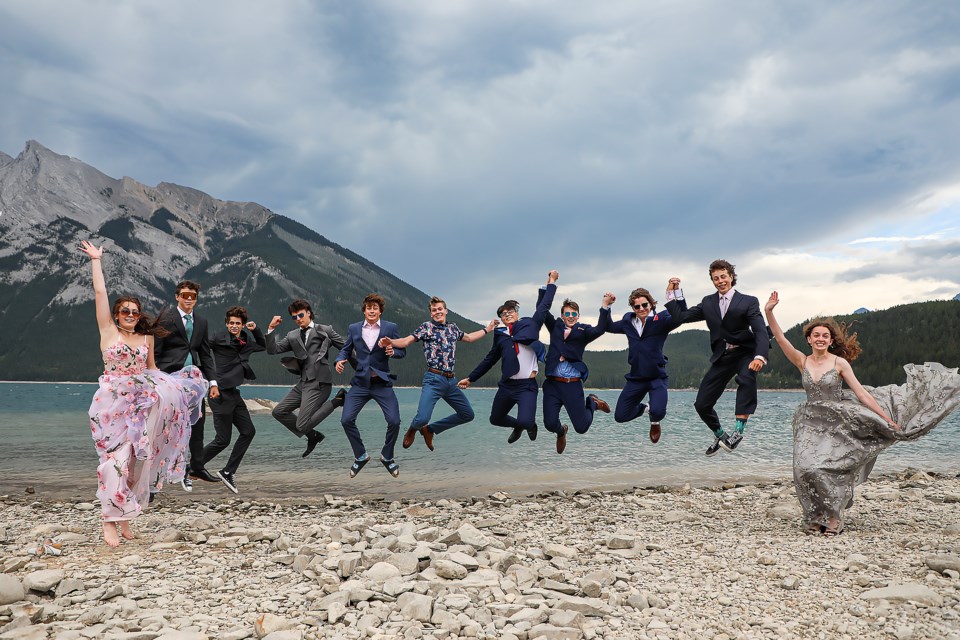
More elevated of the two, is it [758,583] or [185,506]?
[758,583]

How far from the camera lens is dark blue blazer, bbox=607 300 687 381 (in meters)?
11.0

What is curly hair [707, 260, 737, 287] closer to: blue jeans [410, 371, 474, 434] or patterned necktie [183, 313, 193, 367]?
blue jeans [410, 371, 474, 434]

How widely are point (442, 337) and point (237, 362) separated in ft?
13.5

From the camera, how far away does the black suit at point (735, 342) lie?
9.47m

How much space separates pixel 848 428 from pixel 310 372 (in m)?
9.38

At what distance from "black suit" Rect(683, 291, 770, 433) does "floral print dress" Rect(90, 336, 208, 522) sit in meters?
8.40

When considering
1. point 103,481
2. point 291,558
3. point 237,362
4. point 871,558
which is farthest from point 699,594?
point 237,362

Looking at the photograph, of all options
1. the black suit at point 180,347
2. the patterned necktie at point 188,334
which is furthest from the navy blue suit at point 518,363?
the patterned necktie at point 188,334

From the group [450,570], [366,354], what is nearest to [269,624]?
[450,570]

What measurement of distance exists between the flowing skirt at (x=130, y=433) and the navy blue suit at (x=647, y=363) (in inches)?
302

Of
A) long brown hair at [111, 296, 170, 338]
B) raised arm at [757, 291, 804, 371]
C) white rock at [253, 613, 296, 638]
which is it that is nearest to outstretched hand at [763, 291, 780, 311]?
raised arm at [757, 291, 804, 371]

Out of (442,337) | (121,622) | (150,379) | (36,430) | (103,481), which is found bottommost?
(36,430)

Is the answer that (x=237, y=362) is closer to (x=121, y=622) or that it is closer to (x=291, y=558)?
(x=291, y=558)

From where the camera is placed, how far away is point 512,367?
11.7 m
